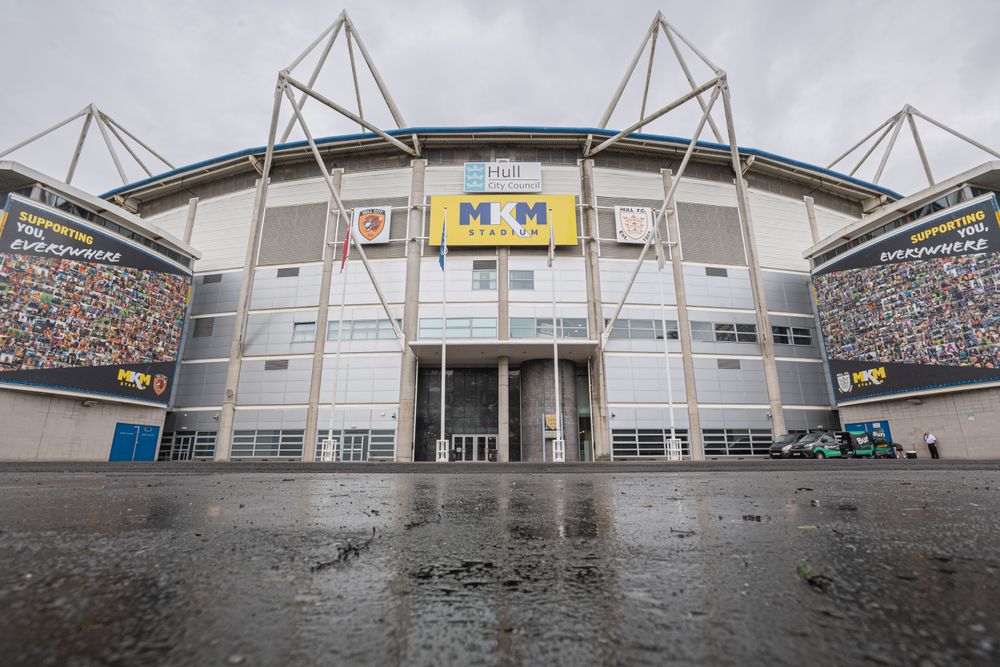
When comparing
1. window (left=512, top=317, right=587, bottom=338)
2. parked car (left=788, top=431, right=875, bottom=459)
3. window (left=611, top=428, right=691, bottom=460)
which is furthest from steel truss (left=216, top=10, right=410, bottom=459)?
parked car (left=788, top=431, right=875, bottom=459)

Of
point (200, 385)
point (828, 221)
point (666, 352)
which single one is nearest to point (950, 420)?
point (666, 352)

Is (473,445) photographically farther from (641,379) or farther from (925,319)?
(925,319)

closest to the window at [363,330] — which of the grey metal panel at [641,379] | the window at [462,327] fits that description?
the window at [462,327]

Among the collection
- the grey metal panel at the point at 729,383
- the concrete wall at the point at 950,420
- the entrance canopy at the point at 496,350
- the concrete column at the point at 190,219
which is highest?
the concrete column at the point at 190,219

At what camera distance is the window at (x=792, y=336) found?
103ft

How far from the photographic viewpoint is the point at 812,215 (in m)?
36.3

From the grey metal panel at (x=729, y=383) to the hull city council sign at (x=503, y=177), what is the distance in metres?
16.6

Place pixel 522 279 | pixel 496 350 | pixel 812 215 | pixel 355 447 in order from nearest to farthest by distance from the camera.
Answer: pixel 355 447
pixel 496 350
pixel 522 279
pixel 812 215

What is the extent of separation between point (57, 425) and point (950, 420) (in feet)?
161

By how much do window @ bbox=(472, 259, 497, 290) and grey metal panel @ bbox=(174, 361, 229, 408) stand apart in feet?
57.3

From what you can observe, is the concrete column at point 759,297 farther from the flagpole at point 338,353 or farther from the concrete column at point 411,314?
the flagpole at point 338,353

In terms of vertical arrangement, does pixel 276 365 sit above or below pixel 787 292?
below

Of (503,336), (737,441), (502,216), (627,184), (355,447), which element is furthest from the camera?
(627,184)

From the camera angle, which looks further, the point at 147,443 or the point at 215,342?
the point at 215,342
